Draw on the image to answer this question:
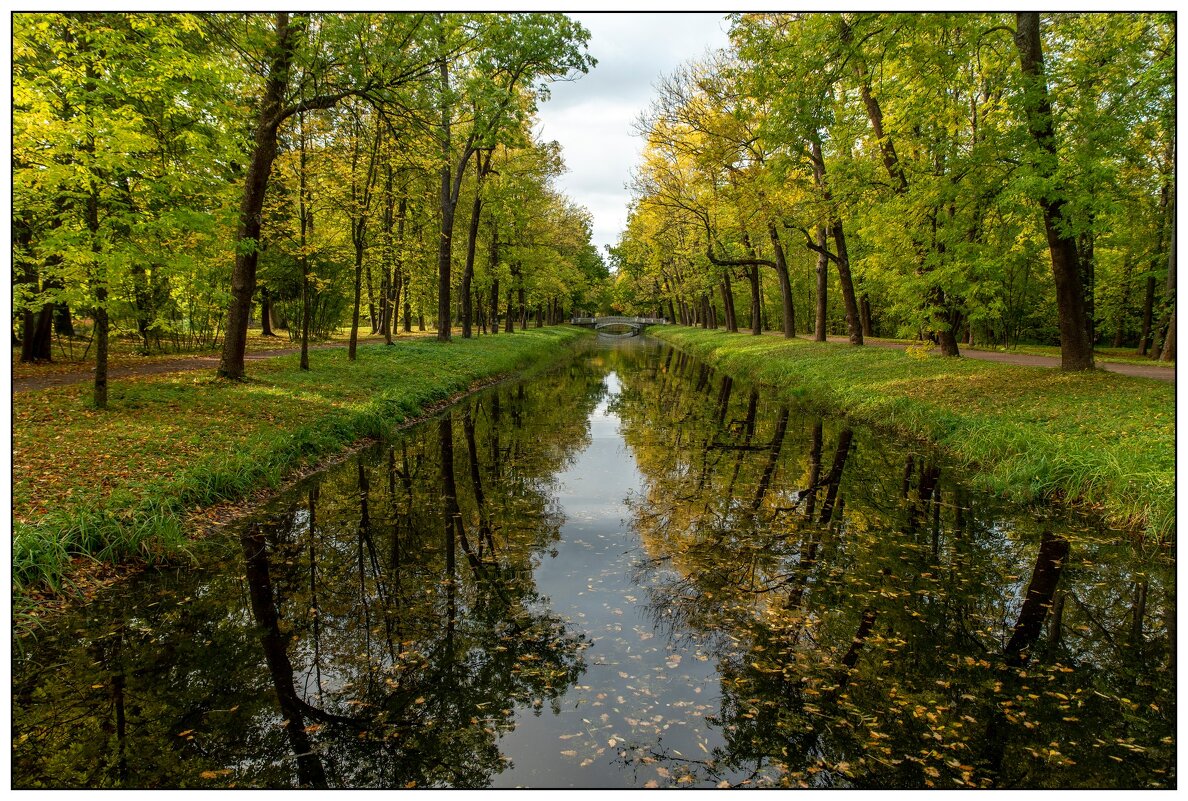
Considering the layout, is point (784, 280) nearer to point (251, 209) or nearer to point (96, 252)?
point (251, 209)

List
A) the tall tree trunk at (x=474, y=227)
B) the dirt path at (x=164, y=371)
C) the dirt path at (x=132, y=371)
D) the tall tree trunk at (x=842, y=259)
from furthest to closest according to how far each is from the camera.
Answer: the tall tree trunk at (x=474, y=227), the tall tree trunk at (x=842, y=259), the dirt path at (x=164, y=371), the dirt path at (x=132, y=371)

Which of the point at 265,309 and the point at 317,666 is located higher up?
the point at 265,309

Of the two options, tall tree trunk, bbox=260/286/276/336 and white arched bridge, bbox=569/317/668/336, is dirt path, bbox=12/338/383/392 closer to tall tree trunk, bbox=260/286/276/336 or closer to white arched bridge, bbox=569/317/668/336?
tall tree trunk, bbox=260/286/276/336

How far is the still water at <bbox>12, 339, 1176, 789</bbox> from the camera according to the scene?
3.64m

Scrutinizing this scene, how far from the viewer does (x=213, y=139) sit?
10.3m

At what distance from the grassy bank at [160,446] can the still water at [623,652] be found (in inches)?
→ 25.6

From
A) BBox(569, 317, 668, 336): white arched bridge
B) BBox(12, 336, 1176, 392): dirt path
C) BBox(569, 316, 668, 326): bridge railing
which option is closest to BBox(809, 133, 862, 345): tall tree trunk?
BBox(12, 336, 1176, 392): dirt path

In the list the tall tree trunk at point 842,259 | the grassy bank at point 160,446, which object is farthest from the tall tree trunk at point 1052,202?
the grassy bank at point 160,446

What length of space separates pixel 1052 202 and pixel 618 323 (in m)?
85.2

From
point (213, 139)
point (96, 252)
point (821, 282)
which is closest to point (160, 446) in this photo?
point (96, 252)

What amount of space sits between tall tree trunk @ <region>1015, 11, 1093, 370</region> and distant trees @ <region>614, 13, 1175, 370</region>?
34 millimetres

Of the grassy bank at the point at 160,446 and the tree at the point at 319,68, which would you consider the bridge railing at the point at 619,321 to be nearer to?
the grassy bank at the point at 160,446

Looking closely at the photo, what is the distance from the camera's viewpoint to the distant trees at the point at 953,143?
10617 mm
